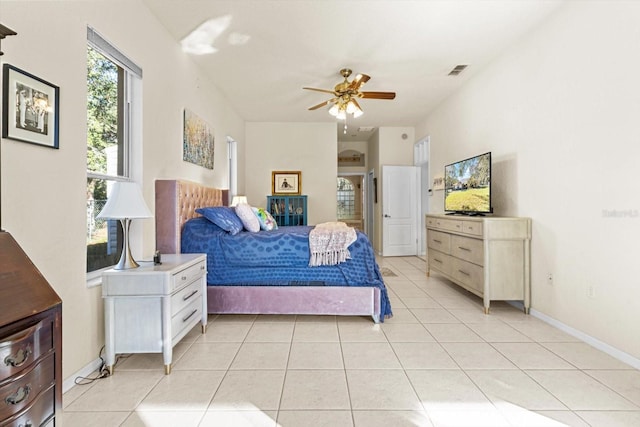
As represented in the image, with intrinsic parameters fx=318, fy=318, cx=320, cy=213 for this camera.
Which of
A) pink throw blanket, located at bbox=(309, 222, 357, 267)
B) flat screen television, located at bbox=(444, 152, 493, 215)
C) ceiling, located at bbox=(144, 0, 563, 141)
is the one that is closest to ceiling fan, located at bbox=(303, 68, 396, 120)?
ceiling, located at bbox=(144, 0, 563, 141)

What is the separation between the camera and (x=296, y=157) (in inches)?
260

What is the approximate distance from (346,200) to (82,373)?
11.3 m

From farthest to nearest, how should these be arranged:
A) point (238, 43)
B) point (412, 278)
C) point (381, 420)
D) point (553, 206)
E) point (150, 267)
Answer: point (412, 278) → point (238, 43) → point (553, 206) → point (150, 267) → point (381, 420)

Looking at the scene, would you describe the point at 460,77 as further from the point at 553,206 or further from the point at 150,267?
the point at 150,267

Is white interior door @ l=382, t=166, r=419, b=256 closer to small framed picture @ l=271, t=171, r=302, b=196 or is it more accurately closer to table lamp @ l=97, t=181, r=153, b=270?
small framed picture @ l=271, t=171, r=302, b=196

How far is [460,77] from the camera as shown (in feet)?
14.1

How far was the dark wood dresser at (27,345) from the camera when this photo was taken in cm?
96

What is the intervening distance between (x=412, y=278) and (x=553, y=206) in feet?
7.39

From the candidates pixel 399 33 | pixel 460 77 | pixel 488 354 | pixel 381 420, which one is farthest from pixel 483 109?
pixel 381 420

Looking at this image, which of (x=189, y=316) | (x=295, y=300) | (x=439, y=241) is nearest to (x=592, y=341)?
(x=439, y=241)

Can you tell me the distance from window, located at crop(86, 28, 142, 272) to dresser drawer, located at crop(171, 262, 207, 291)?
614 millimetres

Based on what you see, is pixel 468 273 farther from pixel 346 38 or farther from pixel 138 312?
pixel 138 312

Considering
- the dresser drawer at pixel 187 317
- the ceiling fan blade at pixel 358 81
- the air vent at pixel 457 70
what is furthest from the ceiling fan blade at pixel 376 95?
the dresser drawer at pixel 187 317

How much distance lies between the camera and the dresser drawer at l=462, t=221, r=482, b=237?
129 inches
